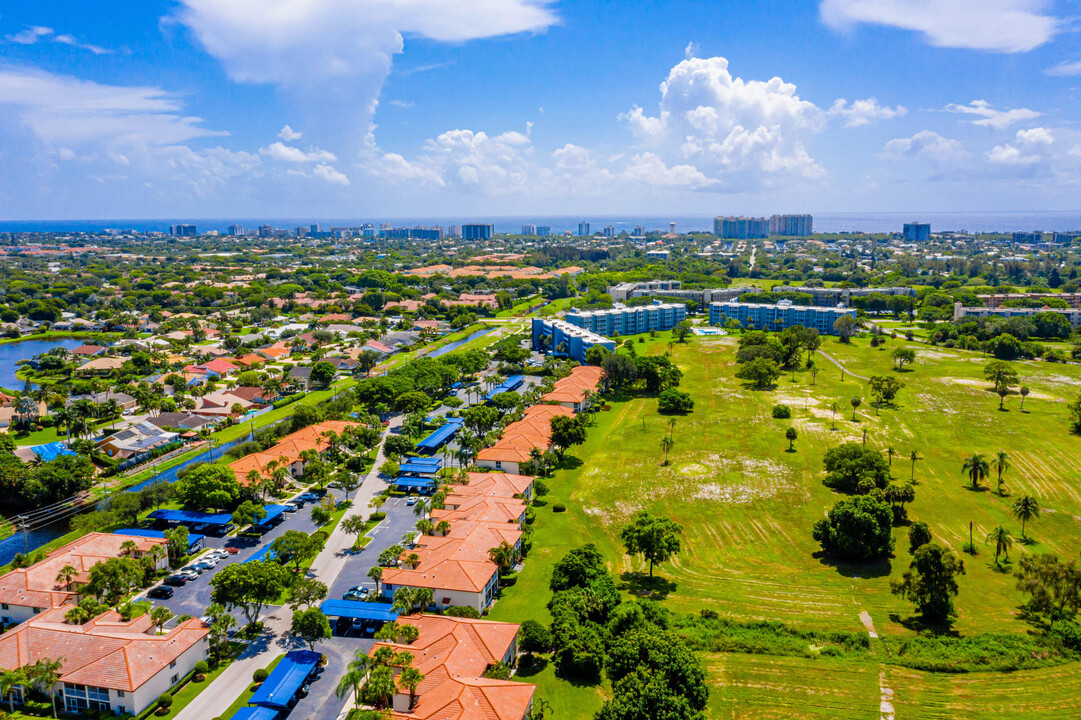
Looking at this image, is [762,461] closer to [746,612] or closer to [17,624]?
[746,612]

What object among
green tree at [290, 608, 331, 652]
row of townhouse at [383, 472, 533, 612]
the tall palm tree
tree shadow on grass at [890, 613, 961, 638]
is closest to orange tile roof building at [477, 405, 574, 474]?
row of townhouse at [383, 472, 533, 612]

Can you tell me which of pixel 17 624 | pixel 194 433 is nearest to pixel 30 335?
pixel 194 433

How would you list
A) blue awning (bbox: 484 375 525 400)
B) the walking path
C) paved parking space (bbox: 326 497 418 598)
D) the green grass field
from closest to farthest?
the walking path → the green grass field → paved parking space (bbox: 326 497 418 598) → blue awning (bbox: 484 375 525 400)

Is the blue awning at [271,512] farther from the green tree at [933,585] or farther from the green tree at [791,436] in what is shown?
the green tree at [791,436]

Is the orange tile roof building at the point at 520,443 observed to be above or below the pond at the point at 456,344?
below

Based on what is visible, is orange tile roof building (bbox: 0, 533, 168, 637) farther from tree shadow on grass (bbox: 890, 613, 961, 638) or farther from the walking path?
tree shadow on grass (bbox: 890, 613, 961, 638)

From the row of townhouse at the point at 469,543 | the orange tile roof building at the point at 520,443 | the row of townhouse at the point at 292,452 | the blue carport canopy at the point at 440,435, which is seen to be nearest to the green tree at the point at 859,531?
the row of townhouse at the point at 469,543
